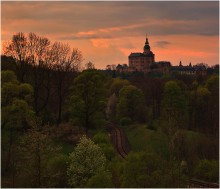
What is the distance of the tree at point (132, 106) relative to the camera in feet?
233

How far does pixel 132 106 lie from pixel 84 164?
40333mm

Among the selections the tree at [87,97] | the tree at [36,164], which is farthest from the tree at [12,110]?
the tree at [87,97]

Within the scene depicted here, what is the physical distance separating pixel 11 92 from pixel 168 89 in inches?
1314

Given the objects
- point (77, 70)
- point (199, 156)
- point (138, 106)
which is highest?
point (77, 70)

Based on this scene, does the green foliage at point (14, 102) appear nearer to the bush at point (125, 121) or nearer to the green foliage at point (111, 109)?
the bush at point (125, 121)

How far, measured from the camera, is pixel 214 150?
1970 inches

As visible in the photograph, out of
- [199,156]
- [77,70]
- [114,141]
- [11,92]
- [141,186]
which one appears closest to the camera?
[141,186]

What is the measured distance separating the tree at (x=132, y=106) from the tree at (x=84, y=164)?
3857 centimetres

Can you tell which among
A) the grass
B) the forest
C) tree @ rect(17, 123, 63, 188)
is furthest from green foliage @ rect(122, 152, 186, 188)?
the grass

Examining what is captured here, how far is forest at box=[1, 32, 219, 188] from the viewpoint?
1169 inches

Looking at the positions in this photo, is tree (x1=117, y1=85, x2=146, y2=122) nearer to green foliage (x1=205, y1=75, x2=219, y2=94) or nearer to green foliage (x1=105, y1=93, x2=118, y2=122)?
green foliage (x1=105, y1=93, x2=118, y2=122)

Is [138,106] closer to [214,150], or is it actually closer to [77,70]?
[77,70]

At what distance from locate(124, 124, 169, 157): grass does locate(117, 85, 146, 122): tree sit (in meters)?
7.38

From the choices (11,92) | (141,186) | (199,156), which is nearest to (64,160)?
(141,186)
